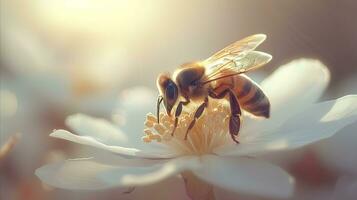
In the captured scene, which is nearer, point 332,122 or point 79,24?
point 332,122

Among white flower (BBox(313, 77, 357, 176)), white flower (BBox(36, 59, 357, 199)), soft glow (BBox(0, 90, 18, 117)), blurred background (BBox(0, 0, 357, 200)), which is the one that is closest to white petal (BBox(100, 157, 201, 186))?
white flower (BBox(36, 59, 357, 199))

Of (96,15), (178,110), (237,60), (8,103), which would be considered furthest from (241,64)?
(96,15)

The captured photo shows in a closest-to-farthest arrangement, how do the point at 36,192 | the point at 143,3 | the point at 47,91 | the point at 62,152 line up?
the point at 36,192 < the point at 62,152 < the point at 47,91 < the point at 143,3

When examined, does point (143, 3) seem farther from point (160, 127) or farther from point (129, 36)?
point (160, 127)

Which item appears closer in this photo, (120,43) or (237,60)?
(237,60)

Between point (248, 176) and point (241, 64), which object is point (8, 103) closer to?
point (241, 64)

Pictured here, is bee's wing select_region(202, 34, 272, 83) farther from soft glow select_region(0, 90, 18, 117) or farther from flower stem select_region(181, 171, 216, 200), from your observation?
soft glow select_region(0, 90, 18, 117)

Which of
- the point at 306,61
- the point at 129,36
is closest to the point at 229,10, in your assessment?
the point at 129,36
